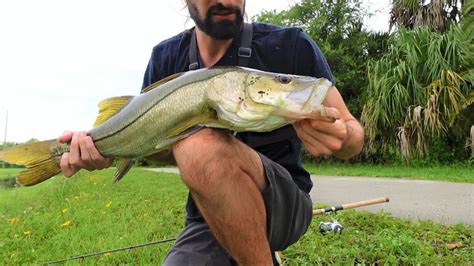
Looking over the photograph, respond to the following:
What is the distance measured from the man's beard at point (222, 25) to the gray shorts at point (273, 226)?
Result: 720 millimetres

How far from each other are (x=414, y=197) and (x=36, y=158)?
5622 millimetres

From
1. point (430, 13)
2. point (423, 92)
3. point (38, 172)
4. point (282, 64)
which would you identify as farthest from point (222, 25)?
point (430, 13)

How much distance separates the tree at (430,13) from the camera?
14031 mm

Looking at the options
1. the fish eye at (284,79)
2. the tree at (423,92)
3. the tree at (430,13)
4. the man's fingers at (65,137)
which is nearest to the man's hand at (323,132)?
the fish eye at (284,79)

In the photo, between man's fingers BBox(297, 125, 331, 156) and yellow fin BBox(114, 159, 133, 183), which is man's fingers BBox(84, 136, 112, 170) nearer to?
yellow fin BBox(114, 159, 133, 183)

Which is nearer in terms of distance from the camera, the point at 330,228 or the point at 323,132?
the point at 323,132

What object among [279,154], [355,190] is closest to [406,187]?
[355,190]

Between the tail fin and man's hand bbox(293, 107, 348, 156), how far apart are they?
1.21 metres

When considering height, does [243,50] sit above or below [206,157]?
above

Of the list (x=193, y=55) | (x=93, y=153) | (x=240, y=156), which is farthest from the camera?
(x=193, y=55)

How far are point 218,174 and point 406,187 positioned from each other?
690 cm

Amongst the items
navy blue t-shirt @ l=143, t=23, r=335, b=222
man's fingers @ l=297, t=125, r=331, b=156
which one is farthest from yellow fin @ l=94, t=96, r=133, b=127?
man's fingers @ l=297, t=125, r=331, b=156

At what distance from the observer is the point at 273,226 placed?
6.90 ft

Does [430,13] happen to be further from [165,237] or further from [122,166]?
[122,166]
